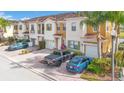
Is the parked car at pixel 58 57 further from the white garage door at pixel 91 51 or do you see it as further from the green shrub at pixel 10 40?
the green shrub at pixel 10 40

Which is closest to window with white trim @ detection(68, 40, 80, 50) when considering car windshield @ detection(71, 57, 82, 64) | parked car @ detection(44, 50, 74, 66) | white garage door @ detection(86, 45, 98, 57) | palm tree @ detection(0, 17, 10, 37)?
parked car @ detection(44, 50, 74, 66)

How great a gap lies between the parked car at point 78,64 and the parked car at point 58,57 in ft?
1.23

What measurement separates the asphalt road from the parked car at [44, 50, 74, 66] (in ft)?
4.03

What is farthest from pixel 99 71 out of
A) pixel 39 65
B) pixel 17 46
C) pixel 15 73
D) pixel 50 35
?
pixel 17 46

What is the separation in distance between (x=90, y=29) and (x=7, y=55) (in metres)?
5.66

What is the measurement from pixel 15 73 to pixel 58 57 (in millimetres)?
2657

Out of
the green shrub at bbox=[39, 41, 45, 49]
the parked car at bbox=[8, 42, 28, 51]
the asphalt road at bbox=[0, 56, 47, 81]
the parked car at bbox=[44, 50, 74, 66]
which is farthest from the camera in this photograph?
the parked car at bbox=[8, 42, 28, 51]

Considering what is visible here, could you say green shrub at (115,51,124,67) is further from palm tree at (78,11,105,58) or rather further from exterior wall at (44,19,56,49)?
exterior wall at (44,19,56,49)

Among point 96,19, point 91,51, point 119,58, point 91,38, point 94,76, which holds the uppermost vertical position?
point 96,19

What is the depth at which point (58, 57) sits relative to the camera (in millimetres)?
12062

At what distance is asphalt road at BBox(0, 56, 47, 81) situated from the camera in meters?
11.1

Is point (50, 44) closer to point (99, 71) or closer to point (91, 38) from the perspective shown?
point (91, 38)

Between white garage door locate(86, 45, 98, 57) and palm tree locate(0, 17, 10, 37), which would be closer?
palm tree locate(0, 17, 10, 37)

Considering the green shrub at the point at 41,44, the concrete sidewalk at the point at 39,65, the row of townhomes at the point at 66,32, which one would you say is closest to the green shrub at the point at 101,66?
the row of townhomes at the point at 66,32
